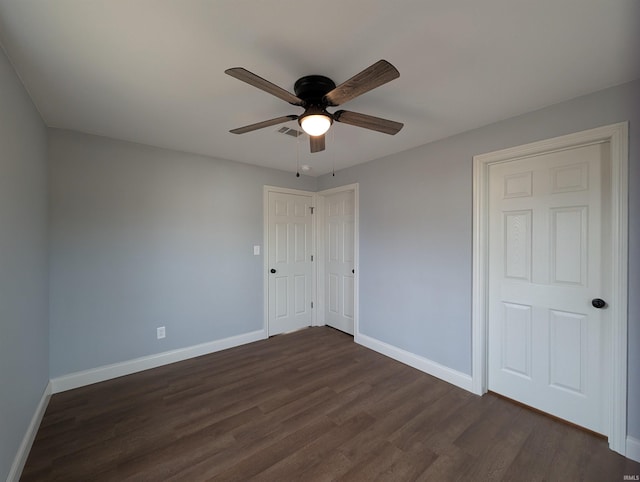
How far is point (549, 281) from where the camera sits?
209 centimetres

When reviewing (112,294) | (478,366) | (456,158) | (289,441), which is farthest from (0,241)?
(478,366)

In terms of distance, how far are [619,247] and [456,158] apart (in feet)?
4.36

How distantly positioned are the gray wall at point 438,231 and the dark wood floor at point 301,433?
46cm

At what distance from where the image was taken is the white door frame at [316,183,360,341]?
138 inches

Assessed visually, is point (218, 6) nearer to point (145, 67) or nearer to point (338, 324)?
point (145, 67)

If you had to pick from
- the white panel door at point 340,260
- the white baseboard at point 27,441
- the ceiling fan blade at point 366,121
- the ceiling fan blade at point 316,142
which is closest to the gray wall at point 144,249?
the white baseboard at point 27,441

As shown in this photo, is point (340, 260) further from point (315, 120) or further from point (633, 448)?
point (633, 448)

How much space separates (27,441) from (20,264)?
1150mm

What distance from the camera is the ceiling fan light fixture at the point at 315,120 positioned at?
1540 millimetres

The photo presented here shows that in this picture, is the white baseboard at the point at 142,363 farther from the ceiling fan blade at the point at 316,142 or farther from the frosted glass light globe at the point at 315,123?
the frosted glass light globe at the point at 315,123

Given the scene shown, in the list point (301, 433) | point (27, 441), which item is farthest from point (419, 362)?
point (27, 441)

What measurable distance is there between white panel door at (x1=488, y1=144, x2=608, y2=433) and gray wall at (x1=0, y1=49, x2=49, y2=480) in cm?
341

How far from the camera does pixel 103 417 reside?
205 cm

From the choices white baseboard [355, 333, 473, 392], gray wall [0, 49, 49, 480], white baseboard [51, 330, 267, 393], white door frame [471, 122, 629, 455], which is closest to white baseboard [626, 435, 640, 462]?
white door frame [471, 122, 629, 455]
